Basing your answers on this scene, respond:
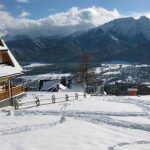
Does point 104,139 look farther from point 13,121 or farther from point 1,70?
point 1,70

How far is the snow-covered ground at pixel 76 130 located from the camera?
2274cm

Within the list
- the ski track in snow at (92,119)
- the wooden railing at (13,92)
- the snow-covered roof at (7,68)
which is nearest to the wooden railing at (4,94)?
the wooden railing at (13,92)

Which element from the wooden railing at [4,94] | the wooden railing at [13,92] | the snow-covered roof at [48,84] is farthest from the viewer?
the snow-covered roof at [48,84]

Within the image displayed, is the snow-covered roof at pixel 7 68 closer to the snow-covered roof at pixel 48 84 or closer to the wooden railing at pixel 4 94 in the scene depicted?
the wooden railing at pixel 4 94

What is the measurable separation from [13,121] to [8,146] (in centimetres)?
799

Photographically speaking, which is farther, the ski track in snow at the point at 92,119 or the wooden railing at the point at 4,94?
the wooden railing at the point at 4,94

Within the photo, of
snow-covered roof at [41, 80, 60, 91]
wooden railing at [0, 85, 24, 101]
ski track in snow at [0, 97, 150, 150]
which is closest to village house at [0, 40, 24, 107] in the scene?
wooden railing at [0, 85, 24, 101]

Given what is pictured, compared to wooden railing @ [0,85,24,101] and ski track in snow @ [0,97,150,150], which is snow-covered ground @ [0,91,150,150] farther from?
wooden railing @ [0,85,24,101]

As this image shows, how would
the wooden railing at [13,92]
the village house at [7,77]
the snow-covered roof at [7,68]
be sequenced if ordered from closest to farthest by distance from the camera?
the wooden railing at [13,92]
the village house at [7,77]
the snow-covered roof at [7,68]

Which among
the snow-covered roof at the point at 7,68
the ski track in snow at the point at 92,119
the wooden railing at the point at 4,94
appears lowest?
the ski track in snow at the point at 92,119

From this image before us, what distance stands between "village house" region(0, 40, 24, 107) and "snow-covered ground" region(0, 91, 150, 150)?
7397 mm

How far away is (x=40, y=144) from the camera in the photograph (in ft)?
74.0

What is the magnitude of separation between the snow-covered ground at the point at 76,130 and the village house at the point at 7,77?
740 centimetres

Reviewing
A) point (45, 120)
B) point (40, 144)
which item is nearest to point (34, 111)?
point (45, 120)
